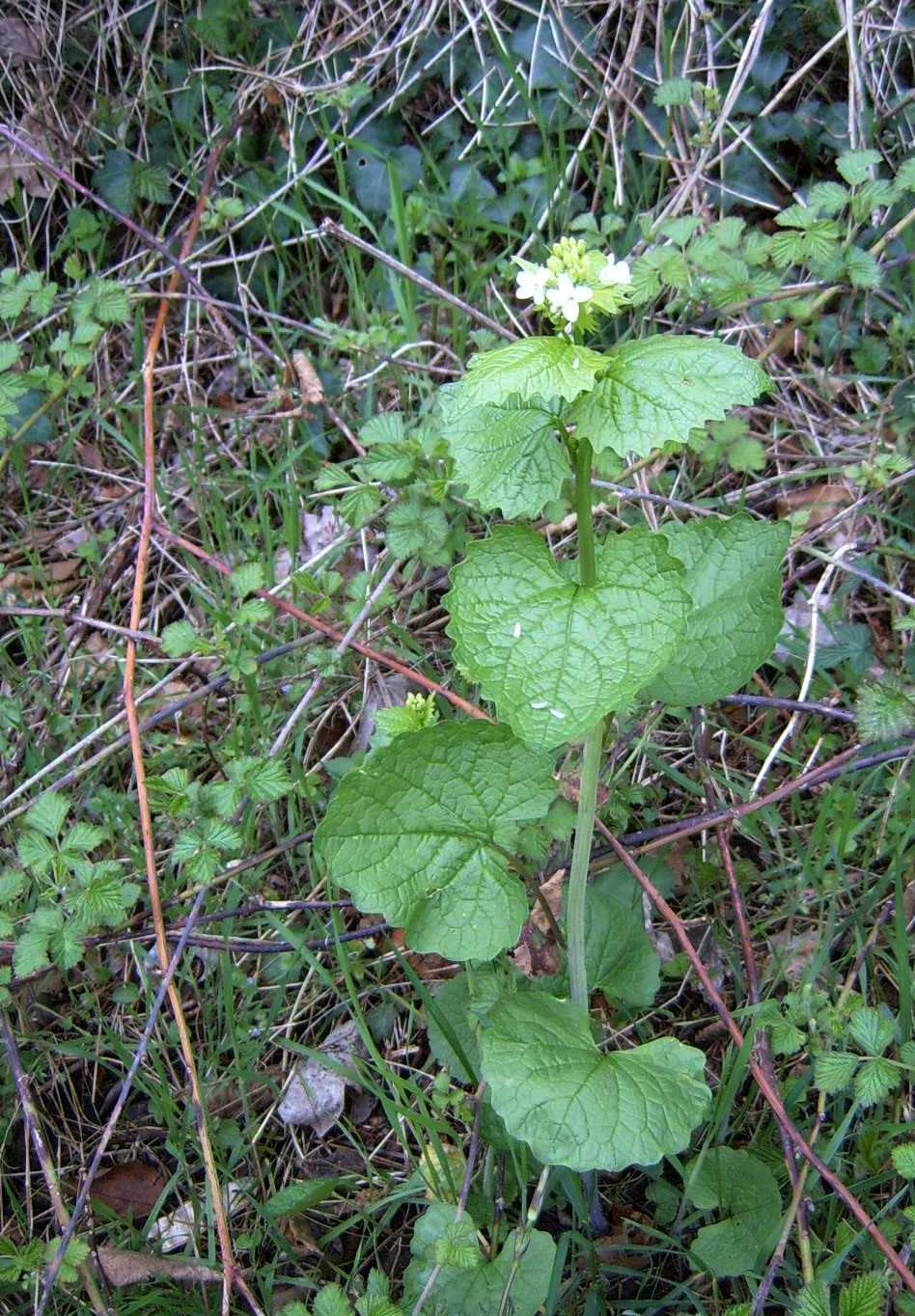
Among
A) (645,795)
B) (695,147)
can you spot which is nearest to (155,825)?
(645,795)

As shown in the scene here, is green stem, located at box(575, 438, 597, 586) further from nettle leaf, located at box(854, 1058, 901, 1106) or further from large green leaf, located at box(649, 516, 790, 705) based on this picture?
nettle leaf, located at box(854, 1058, 901, 1106)

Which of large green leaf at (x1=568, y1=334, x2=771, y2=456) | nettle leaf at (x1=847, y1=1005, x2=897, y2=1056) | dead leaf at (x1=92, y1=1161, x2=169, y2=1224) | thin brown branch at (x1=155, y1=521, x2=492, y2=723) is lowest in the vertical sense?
dead leaf at (x1=92, y1=1161, x2=169, y2=1224)

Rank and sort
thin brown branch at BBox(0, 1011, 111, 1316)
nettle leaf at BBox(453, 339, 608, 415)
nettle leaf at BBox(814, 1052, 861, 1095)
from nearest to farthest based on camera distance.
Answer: nettle leaf at BBox(453, 339, 608, 415) < nettle leaf at BBox(814, 1052, 861, 1095) < thin brown branch at BBox(0, 1011, 111, 1316)

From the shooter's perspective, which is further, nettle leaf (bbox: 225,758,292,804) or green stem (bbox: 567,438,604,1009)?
nettle leaf (bbox: 225,758,292,804)

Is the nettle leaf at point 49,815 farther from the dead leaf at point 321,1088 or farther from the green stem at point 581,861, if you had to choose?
the green stem at point 581,861

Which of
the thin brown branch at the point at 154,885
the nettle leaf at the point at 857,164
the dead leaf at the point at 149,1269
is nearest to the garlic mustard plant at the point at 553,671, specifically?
the thin brown branch at the point at 154,885

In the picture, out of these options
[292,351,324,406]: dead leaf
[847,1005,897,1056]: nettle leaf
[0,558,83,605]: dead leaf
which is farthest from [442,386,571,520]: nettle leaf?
[0,558,83,605]: dead leaf
